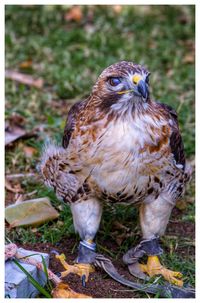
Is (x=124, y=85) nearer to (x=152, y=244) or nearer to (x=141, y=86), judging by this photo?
(x=141, y=86)

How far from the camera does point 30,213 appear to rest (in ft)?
15.9

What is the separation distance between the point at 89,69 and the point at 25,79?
30.4 inches

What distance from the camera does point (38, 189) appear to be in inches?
210

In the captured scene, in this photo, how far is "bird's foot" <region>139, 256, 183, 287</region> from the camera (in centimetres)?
422

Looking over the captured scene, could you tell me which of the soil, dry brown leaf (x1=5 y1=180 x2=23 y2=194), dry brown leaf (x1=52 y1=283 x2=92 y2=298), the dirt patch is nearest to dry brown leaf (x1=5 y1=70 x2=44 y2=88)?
dry brown leaf (x1=5 y1=180 x2=23 y2=194)

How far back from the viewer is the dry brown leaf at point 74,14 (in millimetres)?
8836

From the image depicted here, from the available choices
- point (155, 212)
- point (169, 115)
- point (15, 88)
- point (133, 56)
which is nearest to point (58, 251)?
point (155, 212)

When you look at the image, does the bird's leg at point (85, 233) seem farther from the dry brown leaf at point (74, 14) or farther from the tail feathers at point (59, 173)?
the dry brown leaf at point (74, 14)

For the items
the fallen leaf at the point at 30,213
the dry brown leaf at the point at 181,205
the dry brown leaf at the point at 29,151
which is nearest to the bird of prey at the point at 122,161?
the fallen leaf at the point at 30,213

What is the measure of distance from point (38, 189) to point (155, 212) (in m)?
1.36

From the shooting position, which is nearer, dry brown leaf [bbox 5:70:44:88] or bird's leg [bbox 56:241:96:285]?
bird's leg [bbox 56:241:96:285]

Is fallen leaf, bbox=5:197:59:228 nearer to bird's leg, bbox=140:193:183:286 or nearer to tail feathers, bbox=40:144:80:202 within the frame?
tail feathers, bbox=40:144:80:202
